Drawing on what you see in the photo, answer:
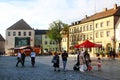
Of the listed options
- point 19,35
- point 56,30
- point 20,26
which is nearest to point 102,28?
point 56,30

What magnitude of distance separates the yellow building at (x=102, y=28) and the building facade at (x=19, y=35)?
32.2 m

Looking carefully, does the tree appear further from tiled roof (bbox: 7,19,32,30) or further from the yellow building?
tiled roof (bbox: 7,19,32,30)

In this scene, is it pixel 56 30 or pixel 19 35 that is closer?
pixel 56 30

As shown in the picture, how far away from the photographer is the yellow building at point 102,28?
3098 inches

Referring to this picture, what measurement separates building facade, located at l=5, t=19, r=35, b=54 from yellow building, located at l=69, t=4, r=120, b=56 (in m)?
32.2

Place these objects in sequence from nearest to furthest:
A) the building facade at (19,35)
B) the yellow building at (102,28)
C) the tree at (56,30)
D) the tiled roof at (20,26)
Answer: the yellow building at (102,28)
the tree at (56,30)
the building facade at (19,35)
the tiled roof at (20,26)

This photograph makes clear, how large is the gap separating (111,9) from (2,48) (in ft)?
309

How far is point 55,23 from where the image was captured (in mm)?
118500

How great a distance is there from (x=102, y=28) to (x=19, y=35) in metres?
56.7

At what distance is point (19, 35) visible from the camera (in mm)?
134875

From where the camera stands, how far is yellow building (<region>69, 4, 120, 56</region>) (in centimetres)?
7869

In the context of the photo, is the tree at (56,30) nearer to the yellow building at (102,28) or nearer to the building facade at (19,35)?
the yellow building at (102,28)

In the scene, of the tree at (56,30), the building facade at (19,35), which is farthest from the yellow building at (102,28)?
the building facade at (19,35)

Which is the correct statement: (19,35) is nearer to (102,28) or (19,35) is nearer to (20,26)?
(20,26)
